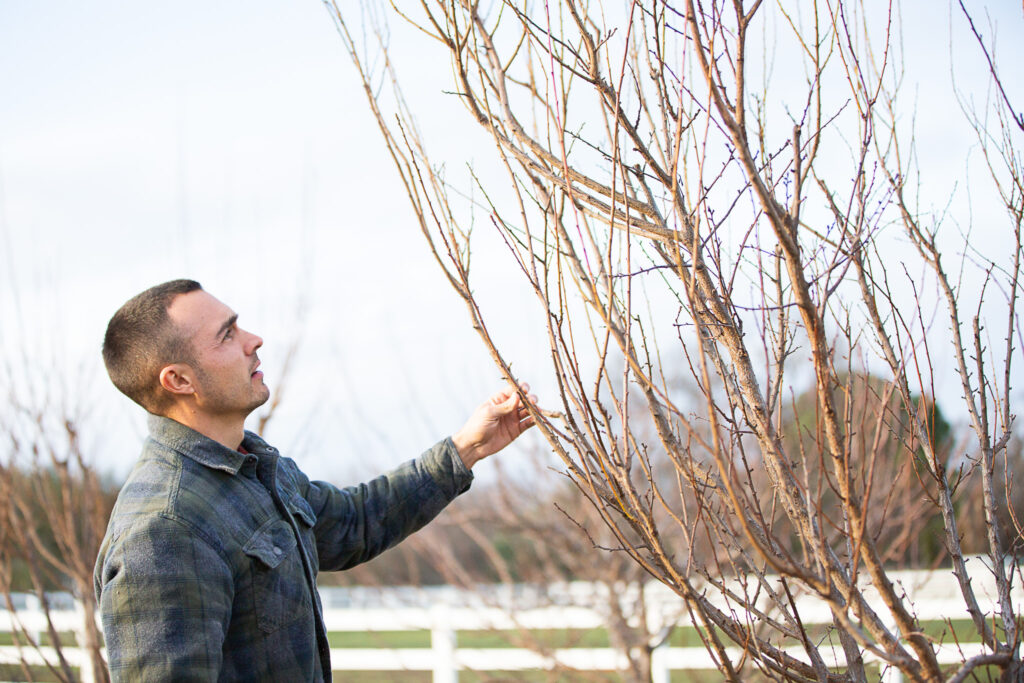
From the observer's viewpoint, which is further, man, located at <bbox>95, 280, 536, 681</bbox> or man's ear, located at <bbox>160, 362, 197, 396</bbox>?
man's ear, located at <bbox>160, 362, 197, 396</bbox>

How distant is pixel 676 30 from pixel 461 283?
1.89 ft

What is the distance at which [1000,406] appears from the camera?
1.81m

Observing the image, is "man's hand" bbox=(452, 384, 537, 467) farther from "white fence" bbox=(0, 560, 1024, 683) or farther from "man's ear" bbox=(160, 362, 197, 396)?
"white fence" bbox=(0, 560, 1024, 683)

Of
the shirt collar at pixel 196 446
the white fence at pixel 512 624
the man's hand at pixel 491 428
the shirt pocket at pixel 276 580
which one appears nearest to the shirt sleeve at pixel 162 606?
the shirt pocket at pixel 276 580

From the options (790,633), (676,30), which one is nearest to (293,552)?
(790,633)

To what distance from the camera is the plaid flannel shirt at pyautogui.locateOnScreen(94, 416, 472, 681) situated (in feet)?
5.55

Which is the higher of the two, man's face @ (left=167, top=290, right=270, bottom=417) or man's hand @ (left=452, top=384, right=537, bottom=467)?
man's face @ (left=167, top=290, right=270, bottom=417)

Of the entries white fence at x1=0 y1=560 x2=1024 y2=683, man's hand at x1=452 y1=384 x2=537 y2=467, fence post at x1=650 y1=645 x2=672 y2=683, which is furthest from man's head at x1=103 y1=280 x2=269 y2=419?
fence post at x1=650 y1=645 x2=672 y2=683

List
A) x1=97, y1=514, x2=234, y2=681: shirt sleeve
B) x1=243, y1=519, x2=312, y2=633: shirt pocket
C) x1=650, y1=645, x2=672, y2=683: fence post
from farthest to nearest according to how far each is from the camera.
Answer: x1=650, y1=645, x2=672, y2=683: fence post
x1=243, y1=519, x2=312, y2=633: shirt pocket
x1=97, y1=514, x2=234, y2=681: shirt sleeve

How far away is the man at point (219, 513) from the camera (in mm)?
Answer: 1704

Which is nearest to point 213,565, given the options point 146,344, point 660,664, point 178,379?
point 178,379

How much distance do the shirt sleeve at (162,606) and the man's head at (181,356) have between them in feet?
1.20

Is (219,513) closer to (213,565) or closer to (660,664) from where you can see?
(213,565)

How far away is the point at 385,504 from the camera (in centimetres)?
238
